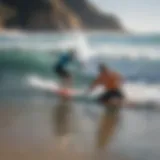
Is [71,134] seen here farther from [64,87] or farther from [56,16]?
[56,16]

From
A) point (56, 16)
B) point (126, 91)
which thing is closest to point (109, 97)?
point (126, 91)

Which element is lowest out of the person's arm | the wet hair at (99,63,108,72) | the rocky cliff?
the person's arm

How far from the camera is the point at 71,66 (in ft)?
3.97

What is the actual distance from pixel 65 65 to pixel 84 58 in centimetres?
5

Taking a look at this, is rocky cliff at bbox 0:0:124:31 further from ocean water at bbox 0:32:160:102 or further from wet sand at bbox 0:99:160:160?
wet sand at bbox 0:99:160:160

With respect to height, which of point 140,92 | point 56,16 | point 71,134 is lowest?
point 71,134

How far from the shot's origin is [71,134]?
116cm

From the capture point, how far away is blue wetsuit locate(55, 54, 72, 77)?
120cm

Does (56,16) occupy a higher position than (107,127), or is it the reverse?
(56,16)

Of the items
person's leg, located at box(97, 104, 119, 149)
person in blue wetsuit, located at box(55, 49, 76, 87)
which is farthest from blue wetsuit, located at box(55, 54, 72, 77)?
person's leg, located at box(97, 104, 119, 149)

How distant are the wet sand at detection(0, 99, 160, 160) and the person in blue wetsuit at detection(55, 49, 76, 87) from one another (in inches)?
2.9

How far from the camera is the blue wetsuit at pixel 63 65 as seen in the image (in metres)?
1.20

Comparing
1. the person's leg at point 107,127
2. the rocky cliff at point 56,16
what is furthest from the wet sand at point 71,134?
the rocky cliff at point 56,16

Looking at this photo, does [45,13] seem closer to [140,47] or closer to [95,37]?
[95,37]
